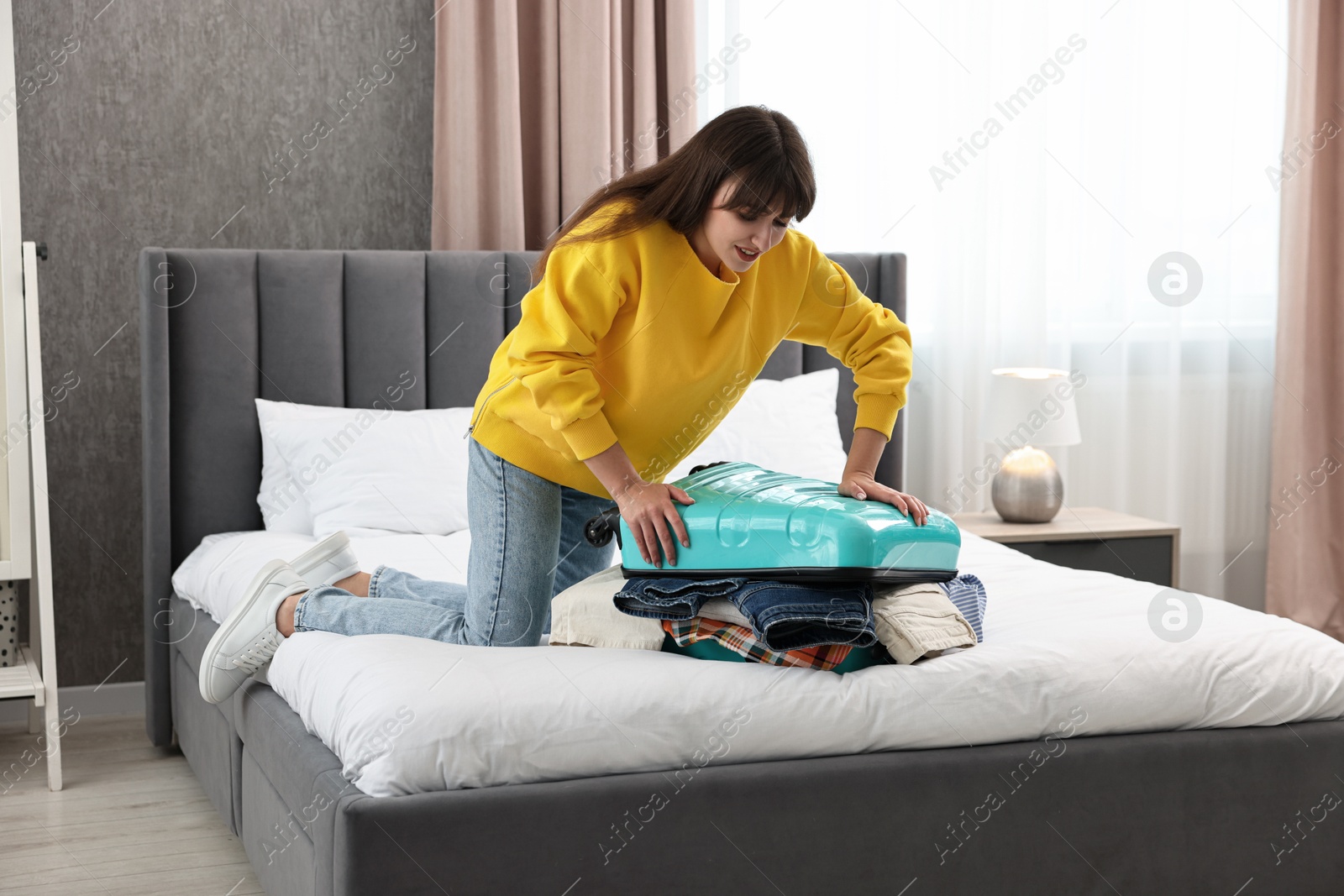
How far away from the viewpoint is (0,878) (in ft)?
7.00

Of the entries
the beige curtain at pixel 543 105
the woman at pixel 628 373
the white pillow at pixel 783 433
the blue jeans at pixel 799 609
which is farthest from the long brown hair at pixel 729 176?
the beige curtain at pixel 543 105

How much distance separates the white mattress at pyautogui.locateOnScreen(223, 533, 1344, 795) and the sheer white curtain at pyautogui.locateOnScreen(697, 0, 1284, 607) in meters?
1.88

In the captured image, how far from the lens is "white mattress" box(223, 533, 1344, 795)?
1477 millimetres

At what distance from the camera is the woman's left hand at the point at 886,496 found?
173 cm

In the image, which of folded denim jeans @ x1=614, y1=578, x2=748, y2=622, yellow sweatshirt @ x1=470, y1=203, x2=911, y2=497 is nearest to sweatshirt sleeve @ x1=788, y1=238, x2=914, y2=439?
yellow sweatshirt @ x1=470, y1=203, x2=911, y2=497

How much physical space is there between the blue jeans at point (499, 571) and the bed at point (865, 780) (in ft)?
0.39

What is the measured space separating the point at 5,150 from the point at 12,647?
113 cm

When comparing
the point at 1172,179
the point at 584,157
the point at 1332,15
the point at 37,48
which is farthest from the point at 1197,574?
the point at 37,48

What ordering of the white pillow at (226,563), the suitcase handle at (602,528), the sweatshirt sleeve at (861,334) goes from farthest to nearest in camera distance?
the white pillow at (226,563) < the sweatshirt sleeve at (861,334) < the suitcase handle at (602,528)

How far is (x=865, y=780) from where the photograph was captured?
1.57 metres

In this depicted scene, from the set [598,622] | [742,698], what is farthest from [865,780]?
[598,622]

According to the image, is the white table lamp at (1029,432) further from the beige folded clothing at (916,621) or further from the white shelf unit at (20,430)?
the white shelf unit at (20,430)

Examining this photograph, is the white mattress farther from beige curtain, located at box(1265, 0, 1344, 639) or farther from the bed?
beige curtain, located at box(1265, 0, 1344, 639)

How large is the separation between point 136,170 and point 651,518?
214 centimetres
